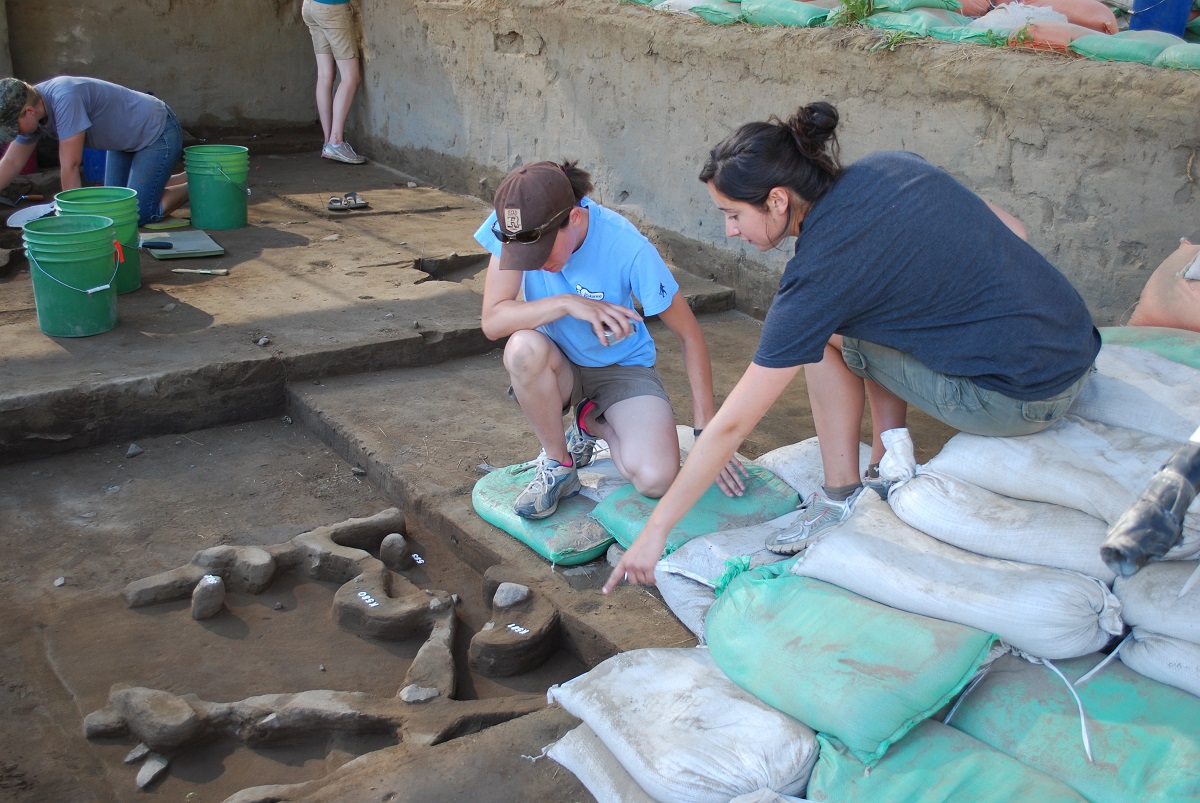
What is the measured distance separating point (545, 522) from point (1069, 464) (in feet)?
4.64

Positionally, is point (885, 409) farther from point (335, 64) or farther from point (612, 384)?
point (335, 64)

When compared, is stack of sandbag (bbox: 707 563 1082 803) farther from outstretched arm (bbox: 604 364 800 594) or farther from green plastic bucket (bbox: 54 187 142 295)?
green plastic bucket (bbox: 54 187 142 295)

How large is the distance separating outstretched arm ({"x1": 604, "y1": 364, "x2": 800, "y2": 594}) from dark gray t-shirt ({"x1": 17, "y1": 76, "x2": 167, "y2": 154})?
15.0ft

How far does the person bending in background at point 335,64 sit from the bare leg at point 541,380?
17.6ft

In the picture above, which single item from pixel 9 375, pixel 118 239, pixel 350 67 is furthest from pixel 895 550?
pixel 350 67

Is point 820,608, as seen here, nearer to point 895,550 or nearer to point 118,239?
point 895,550

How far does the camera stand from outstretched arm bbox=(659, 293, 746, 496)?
9.68ft

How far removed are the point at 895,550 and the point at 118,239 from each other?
3.99 m

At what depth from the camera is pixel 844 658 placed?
2.12 meters

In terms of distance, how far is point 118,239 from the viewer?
4.87 m

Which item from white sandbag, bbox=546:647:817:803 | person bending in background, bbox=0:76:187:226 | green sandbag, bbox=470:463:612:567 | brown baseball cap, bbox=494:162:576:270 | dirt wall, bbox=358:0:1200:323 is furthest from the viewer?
person bending in background, bbox=0:76:187:226

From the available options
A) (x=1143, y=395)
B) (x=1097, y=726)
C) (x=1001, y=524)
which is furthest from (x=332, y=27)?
(x=1097, y=726)

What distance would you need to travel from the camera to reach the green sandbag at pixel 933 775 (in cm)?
188

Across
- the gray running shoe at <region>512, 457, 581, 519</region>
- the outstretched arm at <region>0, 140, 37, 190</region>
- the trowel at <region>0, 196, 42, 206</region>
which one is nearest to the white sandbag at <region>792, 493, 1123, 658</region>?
the gray running shoe at <region>512, 457, 581, 519</region>
